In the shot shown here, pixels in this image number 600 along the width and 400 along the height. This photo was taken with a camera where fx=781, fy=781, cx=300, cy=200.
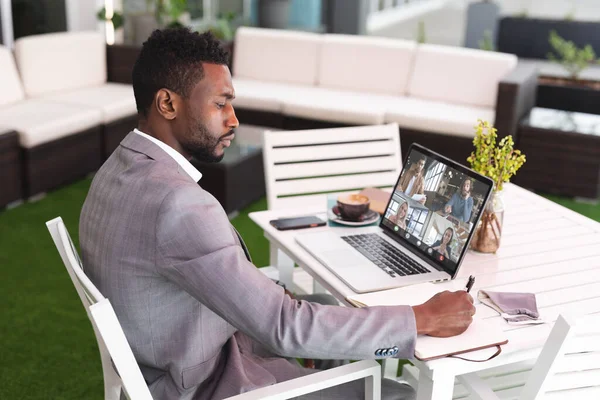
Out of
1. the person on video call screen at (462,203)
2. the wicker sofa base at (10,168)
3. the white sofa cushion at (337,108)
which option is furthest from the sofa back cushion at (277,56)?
the person on video call screen at (462,203)

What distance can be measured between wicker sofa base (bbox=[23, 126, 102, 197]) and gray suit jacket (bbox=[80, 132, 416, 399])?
3.06 meters

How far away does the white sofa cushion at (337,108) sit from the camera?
5.19m

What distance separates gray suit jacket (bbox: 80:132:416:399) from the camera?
1.46 metres

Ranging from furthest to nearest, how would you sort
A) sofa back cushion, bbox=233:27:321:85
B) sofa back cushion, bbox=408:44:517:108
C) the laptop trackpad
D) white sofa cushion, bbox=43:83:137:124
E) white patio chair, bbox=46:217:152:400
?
1. sofa back cushion, bbox=233:27:321:85
2. sofa back cushion, bbox=408:44:517:108
3. white sofa cushion, bbox=43:83:137:124
4. the laptop trackpad
5. white patio chair, bbox=46:217:152:400

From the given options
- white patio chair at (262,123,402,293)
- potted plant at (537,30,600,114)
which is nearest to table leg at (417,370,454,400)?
white patio chair at (262,123,402,293)

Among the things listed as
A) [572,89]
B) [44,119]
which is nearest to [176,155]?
[44,119]

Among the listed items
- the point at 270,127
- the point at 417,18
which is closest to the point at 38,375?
the point at 270,127

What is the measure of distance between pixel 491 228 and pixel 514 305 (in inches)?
14.5

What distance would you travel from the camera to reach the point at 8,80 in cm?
502

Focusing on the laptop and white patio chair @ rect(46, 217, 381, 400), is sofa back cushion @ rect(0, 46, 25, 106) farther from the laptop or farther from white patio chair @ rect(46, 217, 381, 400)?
white patio chair @ rect(46, 217, 381, 400)

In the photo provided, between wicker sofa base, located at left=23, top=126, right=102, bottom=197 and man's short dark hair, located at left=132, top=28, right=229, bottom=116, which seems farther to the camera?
wicker sofa base, located at left=23, top=126, right=102, bottom=197

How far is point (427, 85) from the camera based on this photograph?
5.54 metres

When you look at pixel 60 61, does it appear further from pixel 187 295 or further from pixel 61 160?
pixel 187 295

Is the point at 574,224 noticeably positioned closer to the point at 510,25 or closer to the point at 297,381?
the point at 297,381
